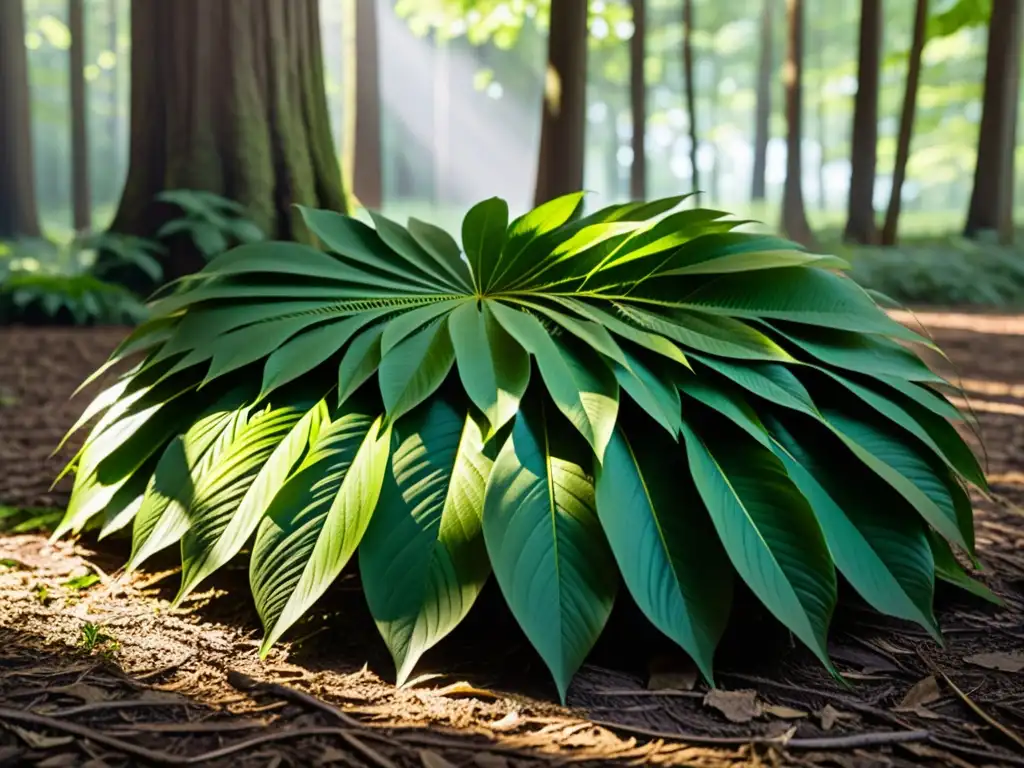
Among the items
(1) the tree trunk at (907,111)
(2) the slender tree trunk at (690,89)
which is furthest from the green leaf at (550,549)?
(2) the slender tree trunk at (690,89)

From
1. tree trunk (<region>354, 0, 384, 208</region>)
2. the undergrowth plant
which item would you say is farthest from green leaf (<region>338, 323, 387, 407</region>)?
tree trunk (<region>354, 0, 384, 208</region>)

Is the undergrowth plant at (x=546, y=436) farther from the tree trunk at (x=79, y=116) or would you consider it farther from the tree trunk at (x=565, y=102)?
the tree trunk at (x=79, y=116)

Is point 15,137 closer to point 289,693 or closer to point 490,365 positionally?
point 490,365

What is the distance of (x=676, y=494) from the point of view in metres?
1.84

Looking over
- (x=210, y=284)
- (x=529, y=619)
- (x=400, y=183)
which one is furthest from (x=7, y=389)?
(x=400, y=183)

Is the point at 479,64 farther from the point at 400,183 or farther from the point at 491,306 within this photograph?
the point at 491,306

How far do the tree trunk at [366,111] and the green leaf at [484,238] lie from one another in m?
12.0

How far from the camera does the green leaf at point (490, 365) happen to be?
5.87ft

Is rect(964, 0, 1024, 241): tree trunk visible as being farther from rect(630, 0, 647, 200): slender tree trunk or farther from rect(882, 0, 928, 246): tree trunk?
rect(630, 0, 647, 200): slender tree trunk

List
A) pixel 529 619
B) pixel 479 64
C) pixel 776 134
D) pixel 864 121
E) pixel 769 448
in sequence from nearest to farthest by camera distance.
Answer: pixel 529 619 < pixel 769 448 < pixel 864 121 < pixel 479 64 < pixel 776 134

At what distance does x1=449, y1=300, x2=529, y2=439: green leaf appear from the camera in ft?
5.87

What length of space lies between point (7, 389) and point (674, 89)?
1658 inches

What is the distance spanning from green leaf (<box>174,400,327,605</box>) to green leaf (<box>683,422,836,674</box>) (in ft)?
2.78

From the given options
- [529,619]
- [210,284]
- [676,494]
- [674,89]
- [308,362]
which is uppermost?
[674,89]
